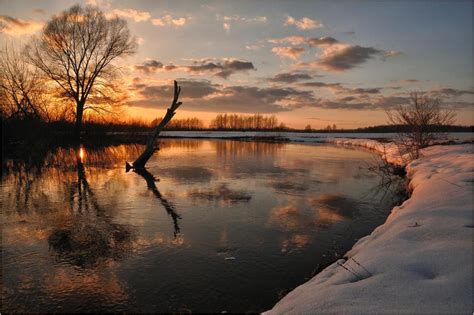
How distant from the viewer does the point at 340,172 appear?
1580 centimetres

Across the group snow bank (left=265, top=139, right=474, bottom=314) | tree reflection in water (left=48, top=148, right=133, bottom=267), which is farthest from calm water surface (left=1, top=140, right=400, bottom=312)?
snow bank (left=265, top=139, right=474, bottom=314)

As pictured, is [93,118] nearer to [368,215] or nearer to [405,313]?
[368,215]

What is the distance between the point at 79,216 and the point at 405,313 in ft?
23.4

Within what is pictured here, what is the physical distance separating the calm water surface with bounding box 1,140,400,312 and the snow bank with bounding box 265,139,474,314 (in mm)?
761

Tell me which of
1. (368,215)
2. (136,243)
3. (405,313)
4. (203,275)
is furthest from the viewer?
(368,215)

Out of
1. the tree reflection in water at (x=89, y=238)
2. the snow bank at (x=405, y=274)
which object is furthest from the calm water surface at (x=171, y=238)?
the snow bank at (x=405, y=274)

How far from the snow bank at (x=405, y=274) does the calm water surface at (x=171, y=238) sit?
761 millimetres

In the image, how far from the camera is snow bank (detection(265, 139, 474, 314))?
3.13m

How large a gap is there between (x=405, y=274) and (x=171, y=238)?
166 inches

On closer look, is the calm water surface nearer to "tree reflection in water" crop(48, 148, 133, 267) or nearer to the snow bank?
"tree reflection in water" crop(48, 148, 133, 267)

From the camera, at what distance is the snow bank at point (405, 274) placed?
313 cm

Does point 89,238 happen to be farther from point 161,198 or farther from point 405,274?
point 405,274

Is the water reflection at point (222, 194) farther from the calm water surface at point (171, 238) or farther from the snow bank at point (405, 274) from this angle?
the snow bank at point (405, 274)

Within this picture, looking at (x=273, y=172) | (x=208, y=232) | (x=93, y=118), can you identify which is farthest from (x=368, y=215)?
(x=93, y=118)
